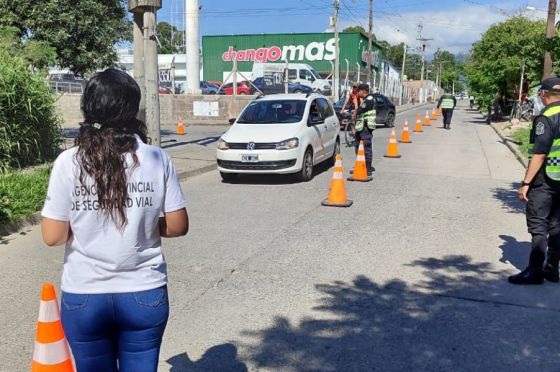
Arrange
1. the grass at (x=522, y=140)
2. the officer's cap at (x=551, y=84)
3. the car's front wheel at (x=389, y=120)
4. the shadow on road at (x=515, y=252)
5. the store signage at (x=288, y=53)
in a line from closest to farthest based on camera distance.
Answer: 1. the officer's cap at (x=551, y=84)
2. the shadow on road at (x=515, y=252)
3. the grass at (x=522, y=140)
4. the car's front wheel at (x=389, y=120)
5. the store signage at (x=288, y=53)

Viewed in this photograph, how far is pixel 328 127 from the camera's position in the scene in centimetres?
1225

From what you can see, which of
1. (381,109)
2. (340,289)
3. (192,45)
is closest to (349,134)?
(381,109)

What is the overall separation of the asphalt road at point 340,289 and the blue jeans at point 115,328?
138 centimetres

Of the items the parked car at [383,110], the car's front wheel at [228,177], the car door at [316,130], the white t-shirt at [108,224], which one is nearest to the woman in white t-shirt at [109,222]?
the white t-shirt at [108,224]

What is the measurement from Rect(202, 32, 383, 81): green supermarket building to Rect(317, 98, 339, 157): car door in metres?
40.1

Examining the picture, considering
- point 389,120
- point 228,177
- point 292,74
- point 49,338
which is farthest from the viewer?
point 292,74

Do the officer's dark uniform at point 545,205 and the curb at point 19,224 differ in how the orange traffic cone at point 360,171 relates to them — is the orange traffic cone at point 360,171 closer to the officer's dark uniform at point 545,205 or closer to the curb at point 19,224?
the officer's dark uniform at point 545,205

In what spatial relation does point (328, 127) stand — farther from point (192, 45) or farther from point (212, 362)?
point (192, 45)

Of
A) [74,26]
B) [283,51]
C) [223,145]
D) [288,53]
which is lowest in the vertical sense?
[223,145]

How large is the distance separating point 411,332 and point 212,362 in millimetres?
1496

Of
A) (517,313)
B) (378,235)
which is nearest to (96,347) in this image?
(517,313)

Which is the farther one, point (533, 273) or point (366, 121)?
point (366, 121)

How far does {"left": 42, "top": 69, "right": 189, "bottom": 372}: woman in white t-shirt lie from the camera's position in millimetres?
2160

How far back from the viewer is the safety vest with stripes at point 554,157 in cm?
479
